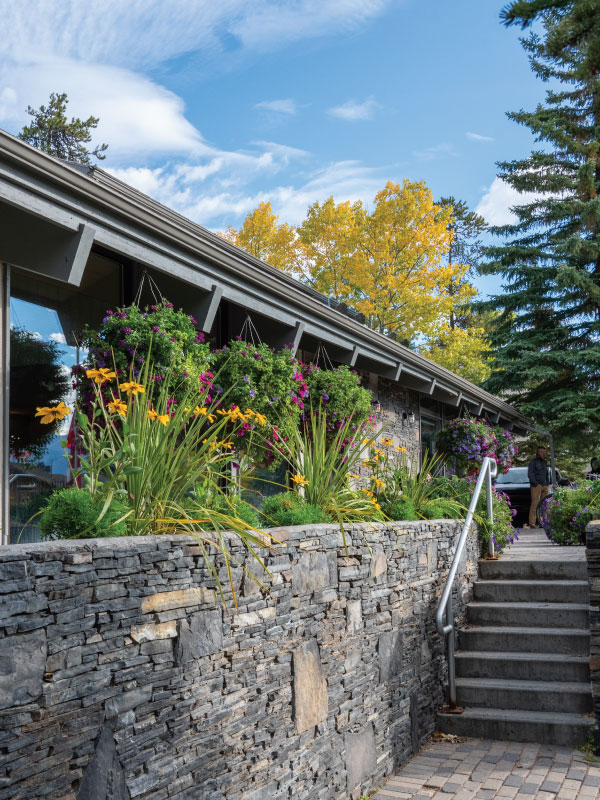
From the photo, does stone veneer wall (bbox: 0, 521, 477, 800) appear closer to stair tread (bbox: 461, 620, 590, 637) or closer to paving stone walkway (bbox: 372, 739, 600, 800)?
paving stone walkway (bbox: 372, 739, 600, 800)

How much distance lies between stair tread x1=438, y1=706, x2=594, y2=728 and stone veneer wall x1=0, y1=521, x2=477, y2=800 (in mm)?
553

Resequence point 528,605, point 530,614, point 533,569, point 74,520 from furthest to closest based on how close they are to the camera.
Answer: point 533,569, point 528,605, point 530,614, point 74,520

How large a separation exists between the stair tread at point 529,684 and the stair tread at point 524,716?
0.52ft

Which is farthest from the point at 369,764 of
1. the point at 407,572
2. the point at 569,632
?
the point at 569,632

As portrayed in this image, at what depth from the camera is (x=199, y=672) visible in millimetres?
3273

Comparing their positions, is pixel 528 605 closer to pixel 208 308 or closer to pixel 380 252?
pixel 208 308

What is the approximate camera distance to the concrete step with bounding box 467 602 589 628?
6.39 m

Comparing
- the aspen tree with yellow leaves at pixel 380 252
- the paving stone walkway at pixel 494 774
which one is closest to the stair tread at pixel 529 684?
the paving stone walkway at pixel 494 774

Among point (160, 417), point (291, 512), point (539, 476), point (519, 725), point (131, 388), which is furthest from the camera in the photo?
point (539, 476)

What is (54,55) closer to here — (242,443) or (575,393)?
(575,393)

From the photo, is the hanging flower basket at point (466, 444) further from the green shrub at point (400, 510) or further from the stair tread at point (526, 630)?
the green shrub at point (400, 510)

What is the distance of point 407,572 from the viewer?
5547mm

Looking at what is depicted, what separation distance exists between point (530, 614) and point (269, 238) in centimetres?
1829

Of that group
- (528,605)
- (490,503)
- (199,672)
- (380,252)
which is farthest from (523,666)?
(380,252)
